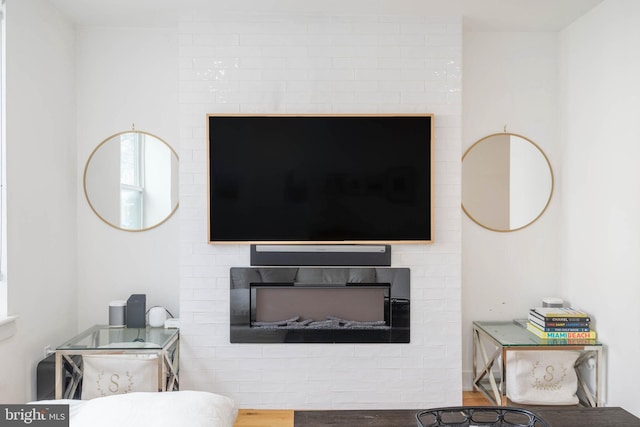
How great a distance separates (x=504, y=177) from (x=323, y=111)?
1382 millimetres

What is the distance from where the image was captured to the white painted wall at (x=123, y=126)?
3398 mm

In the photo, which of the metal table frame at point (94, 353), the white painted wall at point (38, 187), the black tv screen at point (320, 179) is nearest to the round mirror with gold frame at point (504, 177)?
the black tv screen at point (320, 179)

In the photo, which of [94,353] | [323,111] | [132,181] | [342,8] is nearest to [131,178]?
[132,181]

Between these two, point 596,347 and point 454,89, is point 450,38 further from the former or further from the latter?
point 596,347

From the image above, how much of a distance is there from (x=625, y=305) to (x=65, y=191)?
349 cm

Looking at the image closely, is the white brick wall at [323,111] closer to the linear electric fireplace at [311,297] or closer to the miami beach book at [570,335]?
the linear electric fireplace at [311,297]

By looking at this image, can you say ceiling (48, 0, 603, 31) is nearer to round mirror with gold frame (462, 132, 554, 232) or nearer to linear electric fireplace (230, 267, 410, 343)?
round mirror with gold frame (462, 132, 554, 232)

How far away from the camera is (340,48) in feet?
10.3

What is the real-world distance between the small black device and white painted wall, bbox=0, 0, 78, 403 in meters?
0.43

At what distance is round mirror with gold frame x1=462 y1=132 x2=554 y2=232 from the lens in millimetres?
3471

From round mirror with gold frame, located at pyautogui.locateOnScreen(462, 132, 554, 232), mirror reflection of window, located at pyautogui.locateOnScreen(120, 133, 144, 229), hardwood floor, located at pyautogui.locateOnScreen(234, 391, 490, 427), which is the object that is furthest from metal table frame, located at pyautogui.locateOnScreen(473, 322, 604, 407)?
mirror reflection of window, located at pyautogui.locateOnScreen(120, 133, 144, 229)

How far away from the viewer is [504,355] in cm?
297

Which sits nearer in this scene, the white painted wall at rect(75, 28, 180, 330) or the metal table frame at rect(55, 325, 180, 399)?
the metal table frame at rect(55, 325, 180, 399)

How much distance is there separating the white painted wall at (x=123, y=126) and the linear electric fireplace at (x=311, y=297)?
23.7 inches
